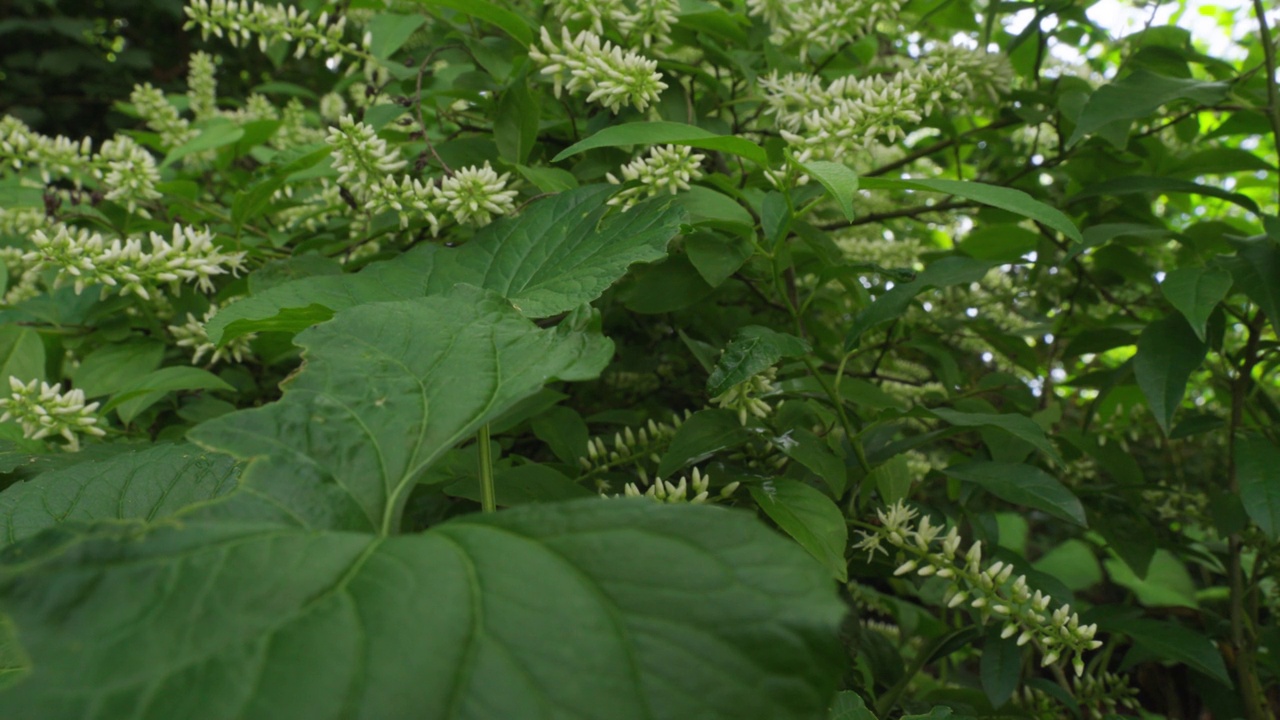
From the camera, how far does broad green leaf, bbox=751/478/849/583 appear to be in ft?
2.98

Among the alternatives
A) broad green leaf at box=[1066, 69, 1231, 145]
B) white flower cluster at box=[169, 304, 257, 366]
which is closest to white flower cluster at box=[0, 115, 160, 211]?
white flower cluster at box=[169, 304, 257, 366]

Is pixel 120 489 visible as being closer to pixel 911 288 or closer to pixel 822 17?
pixel 911 288

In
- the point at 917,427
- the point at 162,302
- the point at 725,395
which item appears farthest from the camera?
the point at 917,427

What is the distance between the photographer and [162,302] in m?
1.50

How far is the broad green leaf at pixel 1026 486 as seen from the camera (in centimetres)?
111

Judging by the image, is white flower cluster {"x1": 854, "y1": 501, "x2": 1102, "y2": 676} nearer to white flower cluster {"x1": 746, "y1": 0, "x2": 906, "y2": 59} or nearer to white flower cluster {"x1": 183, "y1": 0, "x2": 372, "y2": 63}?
white flower cluster {"x1": 746, "y1": 0, "x2": 906, "y2": 59}

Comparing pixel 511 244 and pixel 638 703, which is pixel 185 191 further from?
pixel 638 703

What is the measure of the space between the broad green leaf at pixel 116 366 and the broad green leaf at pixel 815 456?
106cm

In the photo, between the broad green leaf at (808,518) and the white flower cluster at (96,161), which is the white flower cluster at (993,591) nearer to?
the broad green leaf at (808,518)

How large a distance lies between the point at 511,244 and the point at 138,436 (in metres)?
0.77

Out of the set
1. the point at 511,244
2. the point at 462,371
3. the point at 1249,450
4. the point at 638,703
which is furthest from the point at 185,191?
the point at 1249,450

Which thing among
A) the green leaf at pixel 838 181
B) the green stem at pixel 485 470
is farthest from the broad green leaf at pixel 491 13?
the green stem at pixel 485 470

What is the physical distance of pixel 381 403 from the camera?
70 cm

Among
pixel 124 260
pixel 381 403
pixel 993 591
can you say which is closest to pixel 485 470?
pixel 381 403
